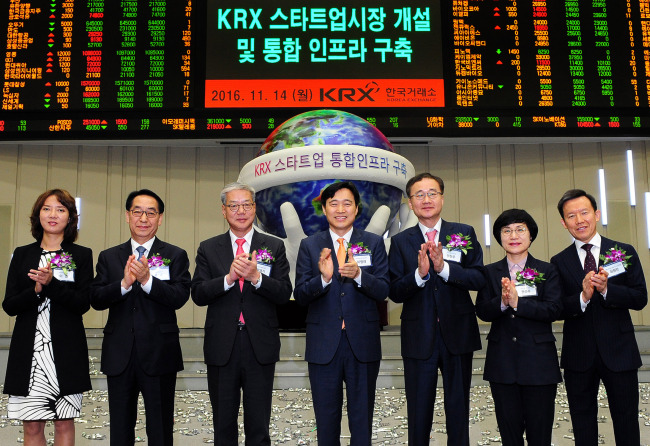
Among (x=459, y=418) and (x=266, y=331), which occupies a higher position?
(x=266, y=331)

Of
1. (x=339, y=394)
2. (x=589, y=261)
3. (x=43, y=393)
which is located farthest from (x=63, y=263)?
(x=589, y=261)

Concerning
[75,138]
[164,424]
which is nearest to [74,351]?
[164,424]

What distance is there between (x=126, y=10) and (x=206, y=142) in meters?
1.71

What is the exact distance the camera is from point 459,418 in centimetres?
271

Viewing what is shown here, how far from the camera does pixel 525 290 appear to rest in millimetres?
2715

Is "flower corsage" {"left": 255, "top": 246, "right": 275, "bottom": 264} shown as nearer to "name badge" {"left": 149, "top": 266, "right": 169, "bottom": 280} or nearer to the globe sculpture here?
"name badge" {"left": 149, "top": 266, "right": 169, "bottom": 280}

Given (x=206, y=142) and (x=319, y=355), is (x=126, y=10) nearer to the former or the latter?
(x=206, y=142)

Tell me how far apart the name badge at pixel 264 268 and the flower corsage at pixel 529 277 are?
116 centimetres

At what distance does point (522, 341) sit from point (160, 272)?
172 cm

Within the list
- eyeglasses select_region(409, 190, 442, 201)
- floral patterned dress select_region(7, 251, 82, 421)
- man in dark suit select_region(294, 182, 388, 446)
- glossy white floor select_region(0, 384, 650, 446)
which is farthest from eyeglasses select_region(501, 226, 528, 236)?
floral patterned dress select_region(7, 251, 82, 421)

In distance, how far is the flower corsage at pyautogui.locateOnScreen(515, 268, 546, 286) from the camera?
2.72 metres

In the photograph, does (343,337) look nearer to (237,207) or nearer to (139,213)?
(237,207)

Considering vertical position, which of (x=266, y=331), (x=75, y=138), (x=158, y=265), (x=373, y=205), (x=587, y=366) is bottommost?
(x=587, y=366)

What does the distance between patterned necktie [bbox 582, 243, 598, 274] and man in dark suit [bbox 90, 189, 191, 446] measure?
1.93m
